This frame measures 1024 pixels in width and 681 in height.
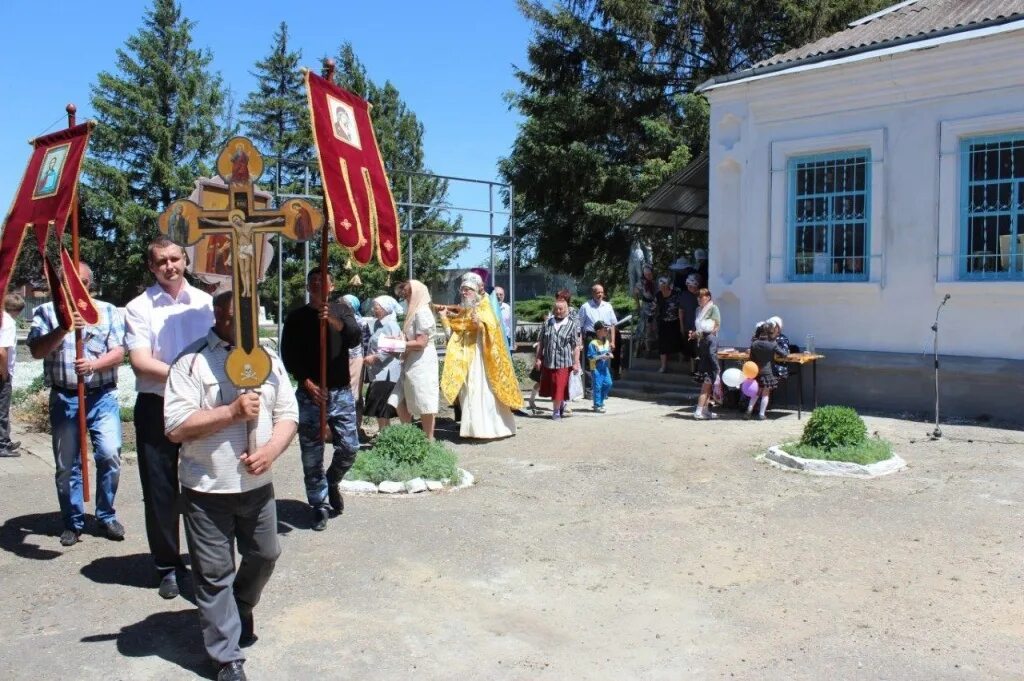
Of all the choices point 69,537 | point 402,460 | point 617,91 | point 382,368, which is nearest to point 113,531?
point 69,537

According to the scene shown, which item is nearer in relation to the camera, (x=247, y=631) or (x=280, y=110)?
(x=247, y=631)

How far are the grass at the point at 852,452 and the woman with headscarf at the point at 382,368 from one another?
3.93 m

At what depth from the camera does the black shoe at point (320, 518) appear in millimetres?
6449

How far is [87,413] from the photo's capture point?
239 inches

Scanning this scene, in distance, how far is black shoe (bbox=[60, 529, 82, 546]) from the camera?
6023mm

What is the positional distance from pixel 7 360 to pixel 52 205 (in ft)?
8.62

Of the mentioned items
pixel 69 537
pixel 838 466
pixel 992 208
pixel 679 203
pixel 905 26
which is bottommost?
pixel 69 537

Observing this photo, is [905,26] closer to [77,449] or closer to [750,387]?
[750,387]

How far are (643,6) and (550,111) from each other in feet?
11.1

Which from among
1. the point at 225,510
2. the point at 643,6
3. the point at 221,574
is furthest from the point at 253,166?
the point at 643,6

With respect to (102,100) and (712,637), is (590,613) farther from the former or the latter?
(102,100)

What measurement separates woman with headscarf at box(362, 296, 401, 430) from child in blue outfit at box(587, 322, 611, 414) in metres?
3.35

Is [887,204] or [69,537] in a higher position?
[887,204]

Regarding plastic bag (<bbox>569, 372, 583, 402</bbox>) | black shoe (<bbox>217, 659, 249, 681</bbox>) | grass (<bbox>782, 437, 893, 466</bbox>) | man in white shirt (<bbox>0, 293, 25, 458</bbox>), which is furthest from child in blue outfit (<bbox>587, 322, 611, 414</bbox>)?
black shoe (<bbox>217, 659, 249, 681</bbox>)
